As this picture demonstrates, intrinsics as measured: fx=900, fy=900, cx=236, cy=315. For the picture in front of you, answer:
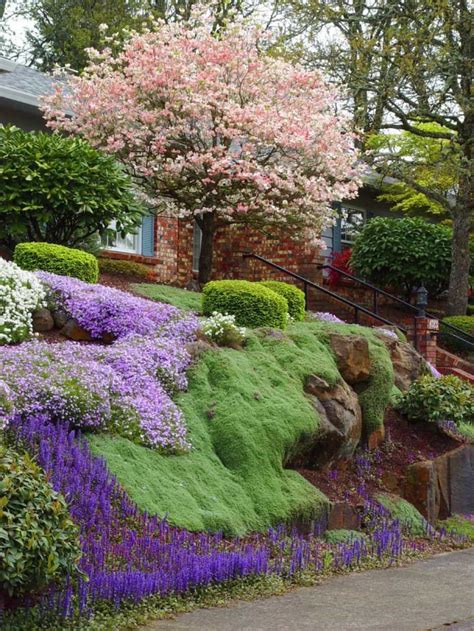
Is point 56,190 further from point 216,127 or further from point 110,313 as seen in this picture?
point 216,127

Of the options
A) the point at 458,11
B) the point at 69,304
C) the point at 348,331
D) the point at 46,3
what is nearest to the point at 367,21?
the point at 458,11

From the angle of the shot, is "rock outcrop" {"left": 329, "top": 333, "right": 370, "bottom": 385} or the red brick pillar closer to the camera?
"rock outcrop" {"left": 329, "top": 333, "right": 370, "bottom": 385}

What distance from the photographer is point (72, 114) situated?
17156mm

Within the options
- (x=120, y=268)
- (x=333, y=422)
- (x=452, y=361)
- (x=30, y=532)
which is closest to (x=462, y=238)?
(x=452, y=361)

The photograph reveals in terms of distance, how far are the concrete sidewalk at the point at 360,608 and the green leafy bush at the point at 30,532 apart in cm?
76

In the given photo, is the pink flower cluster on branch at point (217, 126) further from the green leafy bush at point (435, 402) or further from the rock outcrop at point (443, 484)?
the rock outcrop at point (443, 484)

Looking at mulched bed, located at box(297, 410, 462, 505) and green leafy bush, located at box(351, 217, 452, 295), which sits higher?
green leafy bush, located at box(351, 217, 452, 295)

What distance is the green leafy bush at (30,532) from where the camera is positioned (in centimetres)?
454

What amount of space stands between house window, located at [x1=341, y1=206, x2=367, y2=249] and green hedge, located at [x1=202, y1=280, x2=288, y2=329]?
14.5m

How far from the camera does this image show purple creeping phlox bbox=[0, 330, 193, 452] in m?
7.37

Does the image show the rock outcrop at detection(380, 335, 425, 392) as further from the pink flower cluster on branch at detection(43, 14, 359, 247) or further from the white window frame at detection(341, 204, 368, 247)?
the white window frame at detection(341, 204, 368, 247)

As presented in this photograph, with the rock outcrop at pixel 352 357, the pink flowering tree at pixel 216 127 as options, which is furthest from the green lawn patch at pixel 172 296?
the rock outcrop at pixel 352 357

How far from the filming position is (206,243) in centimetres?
1648

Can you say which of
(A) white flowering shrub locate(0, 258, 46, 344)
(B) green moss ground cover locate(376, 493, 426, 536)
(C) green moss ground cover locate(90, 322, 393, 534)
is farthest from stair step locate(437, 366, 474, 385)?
(A) white flowering shrub locate(0, 258, 46, 344)
